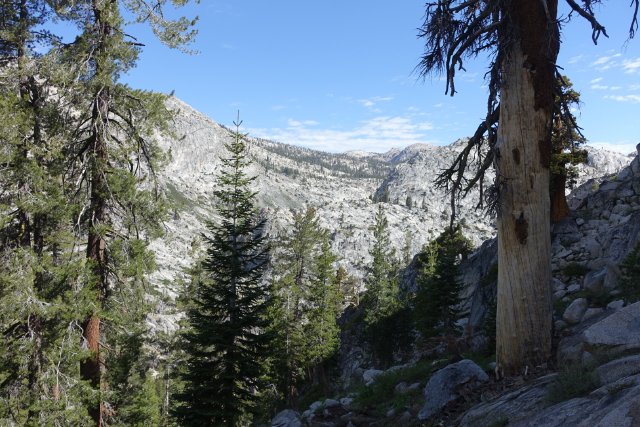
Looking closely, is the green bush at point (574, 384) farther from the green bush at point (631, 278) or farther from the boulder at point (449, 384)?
the green bush at point (631, 278)

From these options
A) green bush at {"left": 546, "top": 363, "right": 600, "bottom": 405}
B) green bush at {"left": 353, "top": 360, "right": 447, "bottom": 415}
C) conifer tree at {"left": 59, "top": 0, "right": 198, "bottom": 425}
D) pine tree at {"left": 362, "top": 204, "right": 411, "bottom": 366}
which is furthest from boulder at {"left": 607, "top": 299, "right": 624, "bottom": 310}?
pine tree at {"left": 362, "top": 204, "right": 411, "bottom": 366}

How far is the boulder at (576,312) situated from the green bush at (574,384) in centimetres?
479

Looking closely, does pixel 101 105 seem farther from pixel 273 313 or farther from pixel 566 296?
pixel 273 313

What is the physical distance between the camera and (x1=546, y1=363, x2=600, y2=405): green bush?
→ 343 cm

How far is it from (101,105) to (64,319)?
4.48 metres

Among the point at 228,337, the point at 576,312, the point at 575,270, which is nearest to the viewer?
the point at 576,312

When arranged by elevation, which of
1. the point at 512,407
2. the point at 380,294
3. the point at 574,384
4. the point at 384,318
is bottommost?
the point at 384,318

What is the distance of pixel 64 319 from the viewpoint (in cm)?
869

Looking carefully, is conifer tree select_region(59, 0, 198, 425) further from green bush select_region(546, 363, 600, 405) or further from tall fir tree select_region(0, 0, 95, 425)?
green bush select_region(546, 363, 600, 405)

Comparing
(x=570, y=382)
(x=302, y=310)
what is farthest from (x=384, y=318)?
(x=570, y=382)

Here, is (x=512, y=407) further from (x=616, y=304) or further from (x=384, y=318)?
(x=384, y=318)

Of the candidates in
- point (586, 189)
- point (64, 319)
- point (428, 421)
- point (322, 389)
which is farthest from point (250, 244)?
point (322, 389)

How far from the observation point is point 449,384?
6.10m

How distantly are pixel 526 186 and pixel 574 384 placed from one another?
2240 millimetres
